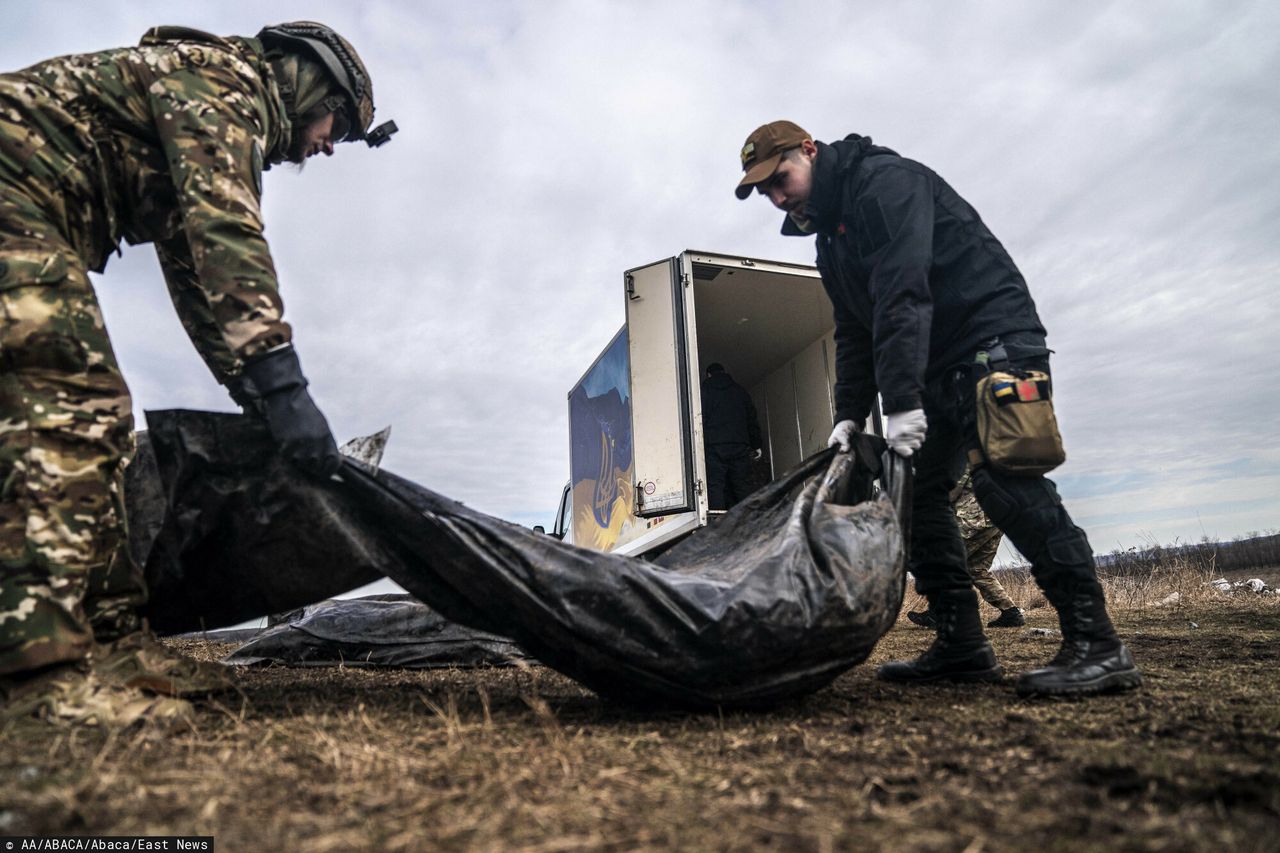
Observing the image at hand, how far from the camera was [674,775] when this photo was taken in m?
1.35

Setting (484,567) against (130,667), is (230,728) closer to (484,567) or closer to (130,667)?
→ (130,667)

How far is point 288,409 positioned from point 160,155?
881mm

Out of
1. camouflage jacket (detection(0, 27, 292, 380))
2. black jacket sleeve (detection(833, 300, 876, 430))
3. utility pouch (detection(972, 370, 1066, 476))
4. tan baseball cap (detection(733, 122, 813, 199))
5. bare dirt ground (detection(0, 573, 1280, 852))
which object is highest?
tan baseball cap (detection(733, 122, 813, 199))

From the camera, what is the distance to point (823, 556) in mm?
1936

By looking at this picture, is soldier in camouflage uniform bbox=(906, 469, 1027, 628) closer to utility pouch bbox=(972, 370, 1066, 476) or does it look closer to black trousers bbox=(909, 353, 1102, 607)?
black trousers bbox=(909, 353, 1102, 607)

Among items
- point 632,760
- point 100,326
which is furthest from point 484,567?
point 100,326

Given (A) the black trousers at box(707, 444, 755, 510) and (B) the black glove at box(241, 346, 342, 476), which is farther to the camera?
(A) the black trousers at box(707, 444, 755, 510)

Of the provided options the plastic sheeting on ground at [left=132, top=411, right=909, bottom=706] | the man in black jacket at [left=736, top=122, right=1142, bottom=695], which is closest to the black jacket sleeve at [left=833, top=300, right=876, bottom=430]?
the man in black jacket at [left=736, top=122, right=1142, bottom=695]

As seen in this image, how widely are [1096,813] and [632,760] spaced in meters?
0.80

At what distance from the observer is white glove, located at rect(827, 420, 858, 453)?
2582 mm

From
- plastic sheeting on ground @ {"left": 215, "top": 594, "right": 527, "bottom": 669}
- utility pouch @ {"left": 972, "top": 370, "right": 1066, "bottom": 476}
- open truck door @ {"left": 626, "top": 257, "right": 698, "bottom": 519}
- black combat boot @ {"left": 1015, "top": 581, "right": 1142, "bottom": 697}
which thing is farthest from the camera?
open truck door @ {"left": 626, "top": 257, "right": 698, "bottom": 519}

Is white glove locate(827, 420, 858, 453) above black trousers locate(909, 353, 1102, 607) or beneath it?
above

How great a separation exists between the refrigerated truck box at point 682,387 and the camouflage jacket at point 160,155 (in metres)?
3.55

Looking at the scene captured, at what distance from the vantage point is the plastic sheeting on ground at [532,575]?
5.89 ft
